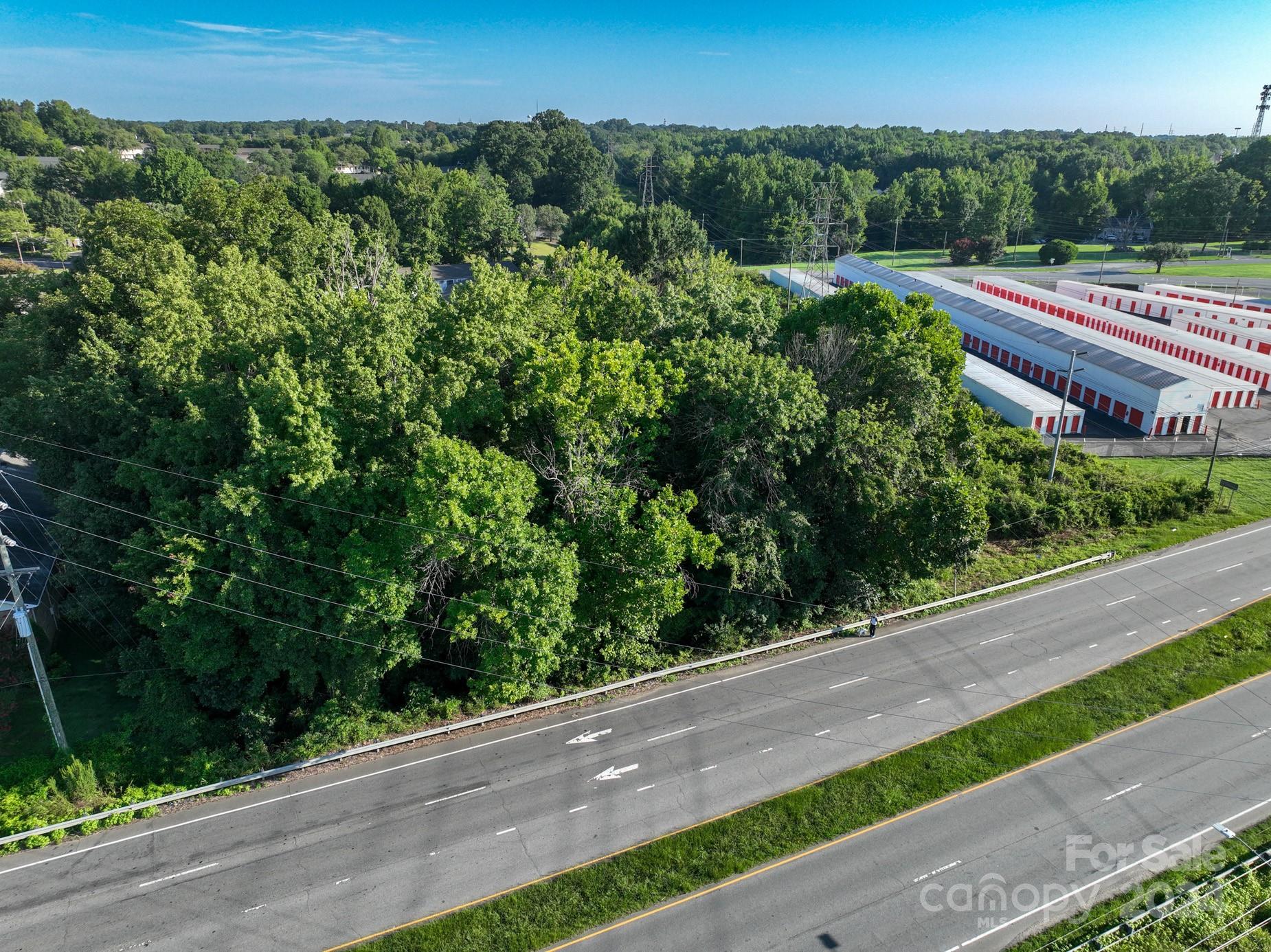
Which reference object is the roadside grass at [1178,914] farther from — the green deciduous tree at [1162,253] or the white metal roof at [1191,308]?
the green deciduous tree at [1162,253]

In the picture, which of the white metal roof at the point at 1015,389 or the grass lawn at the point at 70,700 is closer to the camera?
the grass lawn at the point at 70,700

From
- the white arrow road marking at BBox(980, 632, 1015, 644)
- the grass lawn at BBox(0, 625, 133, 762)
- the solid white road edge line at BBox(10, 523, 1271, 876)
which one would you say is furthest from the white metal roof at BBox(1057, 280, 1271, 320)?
the grass lawn at BBox(0, 625, 133, 762)

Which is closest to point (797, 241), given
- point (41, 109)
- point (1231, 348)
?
point (1231, 348)

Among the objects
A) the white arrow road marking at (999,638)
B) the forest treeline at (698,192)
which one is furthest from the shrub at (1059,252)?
the white arrow road marking at (999,638)

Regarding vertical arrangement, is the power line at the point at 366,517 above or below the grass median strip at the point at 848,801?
above

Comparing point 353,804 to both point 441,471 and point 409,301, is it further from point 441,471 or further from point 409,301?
point 409,301

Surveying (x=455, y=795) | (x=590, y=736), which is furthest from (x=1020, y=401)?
(x=455, y=795)

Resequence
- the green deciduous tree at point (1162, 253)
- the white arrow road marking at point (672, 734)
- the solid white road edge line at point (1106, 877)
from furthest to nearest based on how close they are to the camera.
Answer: the green deciduous tree at point (1162, 253)
the white arrow road marking at point (672, 734)
the solid white road edge line at point (1106, 877)

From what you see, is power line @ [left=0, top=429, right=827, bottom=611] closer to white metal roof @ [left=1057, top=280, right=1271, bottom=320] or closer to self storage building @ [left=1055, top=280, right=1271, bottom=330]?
self storage building @ [left=1055, top=280, right=1271, bottom=330]
